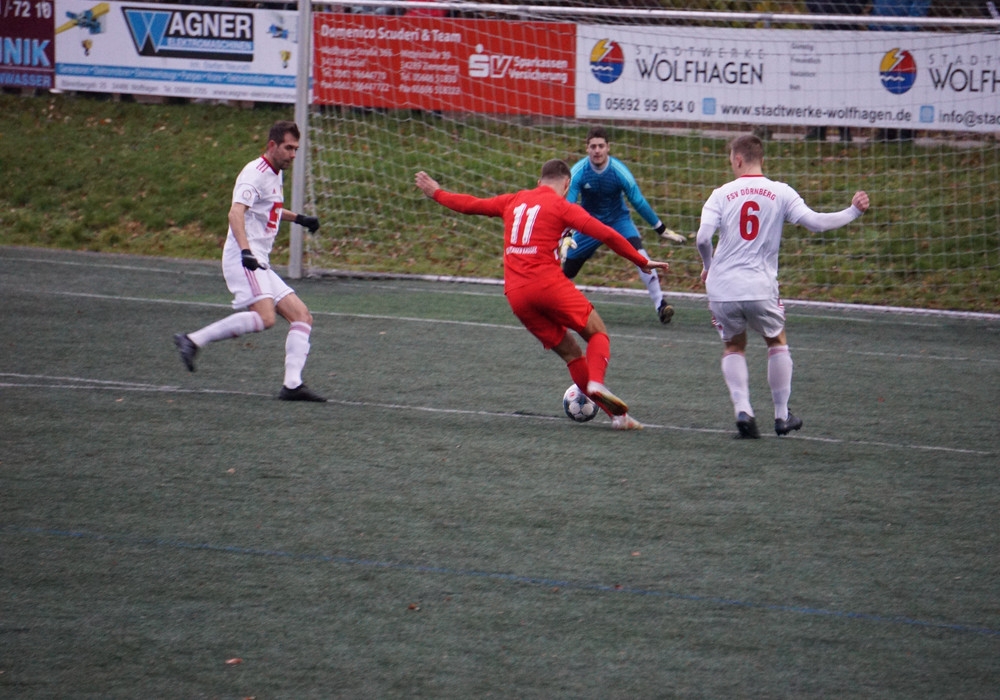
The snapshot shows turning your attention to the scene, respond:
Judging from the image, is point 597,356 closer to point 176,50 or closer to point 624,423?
point 624,423

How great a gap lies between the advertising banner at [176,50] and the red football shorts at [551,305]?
10.6 meters

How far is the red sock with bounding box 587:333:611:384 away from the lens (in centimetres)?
671

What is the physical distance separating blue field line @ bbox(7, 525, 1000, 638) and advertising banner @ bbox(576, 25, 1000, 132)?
9.51 metres

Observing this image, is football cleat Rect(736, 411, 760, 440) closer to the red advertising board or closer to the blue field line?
the blue field line

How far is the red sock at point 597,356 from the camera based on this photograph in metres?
6.71

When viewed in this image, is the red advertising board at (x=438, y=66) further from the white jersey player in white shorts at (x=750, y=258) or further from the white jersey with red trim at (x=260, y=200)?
the white jersey player in white shorts at (x=750, y=258)

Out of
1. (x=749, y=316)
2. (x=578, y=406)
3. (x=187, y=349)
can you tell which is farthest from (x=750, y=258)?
(x=187, y=349)

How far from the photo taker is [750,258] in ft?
21.9

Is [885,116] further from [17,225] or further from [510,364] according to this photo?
[17,225]

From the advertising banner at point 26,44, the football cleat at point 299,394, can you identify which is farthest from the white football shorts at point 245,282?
the advertising banner at point 26,44

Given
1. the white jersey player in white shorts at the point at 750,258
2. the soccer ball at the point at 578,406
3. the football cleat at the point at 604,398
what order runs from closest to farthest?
the football cleat at the point at 604,398, the white jersey player in white shorts at the point at 750,258, the soccer ball at the point at 578,406

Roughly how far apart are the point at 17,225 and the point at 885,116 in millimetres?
12109

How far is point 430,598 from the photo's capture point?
4238 millimetres

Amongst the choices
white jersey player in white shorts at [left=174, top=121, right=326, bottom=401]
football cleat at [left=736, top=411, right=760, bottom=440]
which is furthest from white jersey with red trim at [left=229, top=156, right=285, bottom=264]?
football cleat at [left=736, top=411, right=760, bottom=440]
